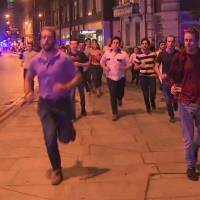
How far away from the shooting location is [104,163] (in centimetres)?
804

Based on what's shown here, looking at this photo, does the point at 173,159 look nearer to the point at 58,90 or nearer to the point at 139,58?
the point at 58,90

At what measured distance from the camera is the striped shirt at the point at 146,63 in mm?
13008

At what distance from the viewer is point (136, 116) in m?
12.6

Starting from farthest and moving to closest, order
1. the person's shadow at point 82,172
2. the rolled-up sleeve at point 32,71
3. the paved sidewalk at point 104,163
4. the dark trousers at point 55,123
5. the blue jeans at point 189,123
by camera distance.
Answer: the person's shadow at point 82,172
the rolled-up sleeve at point 32,71
the dark trousers at point 55,123
the blue jeans at point 189,123
the paved sidewalk at point 104,163

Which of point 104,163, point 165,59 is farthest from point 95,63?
point 104,163

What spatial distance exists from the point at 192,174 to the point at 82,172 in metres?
1.40

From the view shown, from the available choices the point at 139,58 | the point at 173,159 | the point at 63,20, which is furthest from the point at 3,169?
the point at 63,20

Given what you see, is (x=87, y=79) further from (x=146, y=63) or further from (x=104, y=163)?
(x=104, y=163)

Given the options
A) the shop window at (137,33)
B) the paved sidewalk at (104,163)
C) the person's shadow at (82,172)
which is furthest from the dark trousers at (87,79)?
the shop window at (137,33)

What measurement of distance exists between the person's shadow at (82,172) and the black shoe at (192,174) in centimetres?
111

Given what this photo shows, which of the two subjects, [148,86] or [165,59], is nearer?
A: [165,59]

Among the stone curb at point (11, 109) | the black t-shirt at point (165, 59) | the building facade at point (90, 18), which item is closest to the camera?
the black t-shirt at point (165, 59)

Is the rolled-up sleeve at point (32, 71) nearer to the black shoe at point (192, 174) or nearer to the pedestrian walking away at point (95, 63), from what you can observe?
the black shoe at point (192, 174)

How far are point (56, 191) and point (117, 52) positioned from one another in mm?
6022
